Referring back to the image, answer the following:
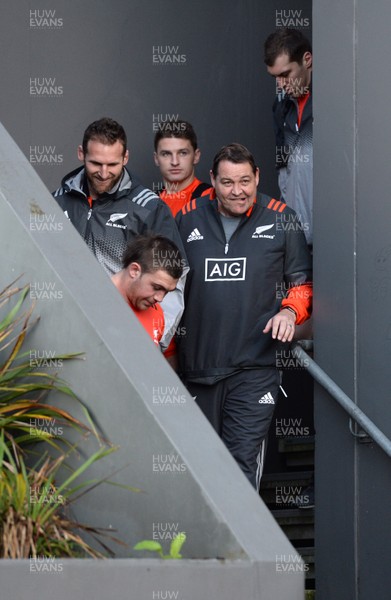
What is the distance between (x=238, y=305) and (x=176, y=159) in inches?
44.2

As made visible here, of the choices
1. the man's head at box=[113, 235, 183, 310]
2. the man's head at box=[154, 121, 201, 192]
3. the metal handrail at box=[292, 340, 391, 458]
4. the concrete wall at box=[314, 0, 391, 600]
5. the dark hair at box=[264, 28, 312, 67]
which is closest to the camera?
the man's head at box=[113, 235, 183, 310]

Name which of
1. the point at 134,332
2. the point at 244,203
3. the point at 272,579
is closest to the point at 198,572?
the point at 272,579

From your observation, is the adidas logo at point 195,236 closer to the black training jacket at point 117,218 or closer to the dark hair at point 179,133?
the black training jacket at point 117,218

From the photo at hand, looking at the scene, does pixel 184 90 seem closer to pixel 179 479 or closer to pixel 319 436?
pixel 319 436

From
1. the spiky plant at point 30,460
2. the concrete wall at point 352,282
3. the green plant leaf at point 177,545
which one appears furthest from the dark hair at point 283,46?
the green plant leaf at point 177,545

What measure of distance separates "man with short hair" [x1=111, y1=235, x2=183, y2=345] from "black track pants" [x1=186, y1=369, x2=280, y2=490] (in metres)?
→ 0.55

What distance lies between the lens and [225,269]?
19.8 feet

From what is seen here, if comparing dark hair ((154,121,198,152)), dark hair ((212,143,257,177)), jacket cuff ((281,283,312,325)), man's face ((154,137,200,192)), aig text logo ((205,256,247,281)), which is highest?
dark hair ((154,121,198,152))

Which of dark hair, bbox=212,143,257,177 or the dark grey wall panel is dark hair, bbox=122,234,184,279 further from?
the dark grey wall panel

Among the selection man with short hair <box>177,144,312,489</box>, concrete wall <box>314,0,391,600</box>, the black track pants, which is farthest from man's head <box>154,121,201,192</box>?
the black track pants

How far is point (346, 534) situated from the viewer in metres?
6.14

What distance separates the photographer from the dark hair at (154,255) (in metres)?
5.38

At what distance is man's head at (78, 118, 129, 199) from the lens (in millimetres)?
5984

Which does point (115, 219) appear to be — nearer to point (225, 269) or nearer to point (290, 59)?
point (225, 269)
